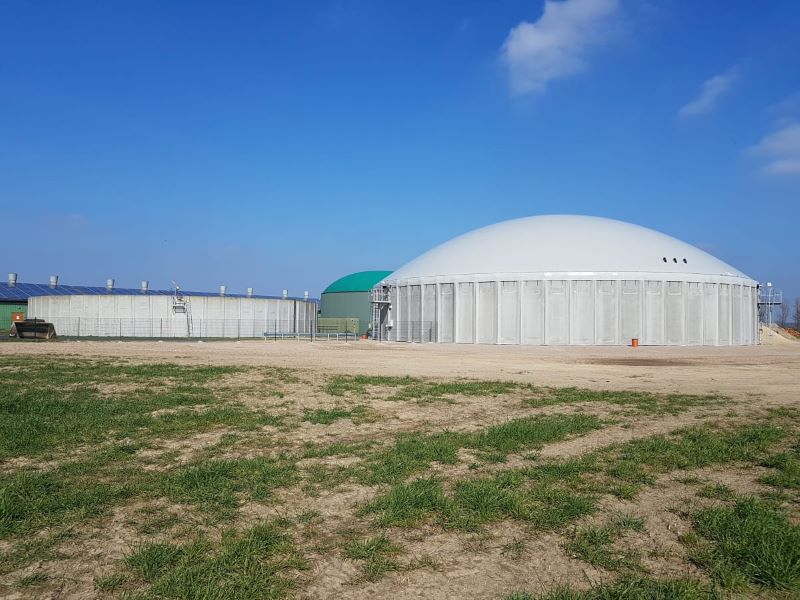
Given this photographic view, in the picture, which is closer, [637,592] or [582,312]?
[637,592]

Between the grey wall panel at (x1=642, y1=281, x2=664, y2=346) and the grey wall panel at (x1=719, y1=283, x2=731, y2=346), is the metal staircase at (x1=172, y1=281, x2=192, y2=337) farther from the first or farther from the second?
the grey wall panel at (x1=719, y1=283, x2=731, y2=346)

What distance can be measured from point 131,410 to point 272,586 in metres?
9.28

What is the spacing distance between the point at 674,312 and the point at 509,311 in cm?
1399

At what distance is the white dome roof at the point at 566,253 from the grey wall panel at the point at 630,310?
132cm

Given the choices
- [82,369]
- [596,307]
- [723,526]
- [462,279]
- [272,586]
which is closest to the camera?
[272,586]

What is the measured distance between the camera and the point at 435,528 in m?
6.00

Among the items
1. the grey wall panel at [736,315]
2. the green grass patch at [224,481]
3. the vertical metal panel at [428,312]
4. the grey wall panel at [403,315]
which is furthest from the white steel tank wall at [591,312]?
the green grass patch at [224,481]

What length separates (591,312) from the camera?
4691 centimetres

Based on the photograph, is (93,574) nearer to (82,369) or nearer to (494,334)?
(82,369)

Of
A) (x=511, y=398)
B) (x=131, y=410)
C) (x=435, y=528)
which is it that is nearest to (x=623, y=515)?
(x=435, y=528)

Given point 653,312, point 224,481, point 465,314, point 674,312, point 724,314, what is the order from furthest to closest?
point 724,314 < point 465,314 < point 674,312 < point 653,312 < point 224,481

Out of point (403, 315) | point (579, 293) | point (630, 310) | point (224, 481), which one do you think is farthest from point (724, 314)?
point (224, 481)

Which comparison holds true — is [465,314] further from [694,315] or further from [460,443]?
[460,443]

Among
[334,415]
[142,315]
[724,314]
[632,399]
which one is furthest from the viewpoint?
[142,315]
